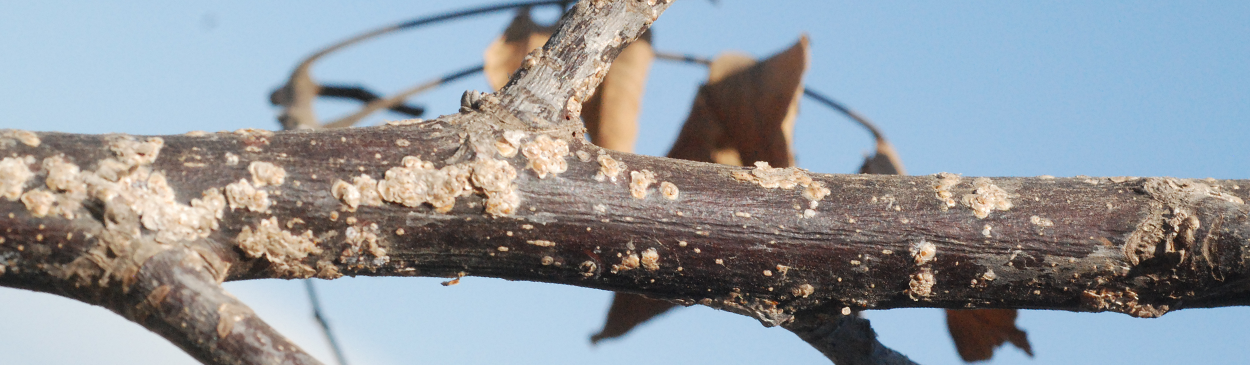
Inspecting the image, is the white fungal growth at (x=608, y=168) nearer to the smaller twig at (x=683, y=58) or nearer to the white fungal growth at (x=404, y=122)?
the white fungal growth at (x=404, y=122)

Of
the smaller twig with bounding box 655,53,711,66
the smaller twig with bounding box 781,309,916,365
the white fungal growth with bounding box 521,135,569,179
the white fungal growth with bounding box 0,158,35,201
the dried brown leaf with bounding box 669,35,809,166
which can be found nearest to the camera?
the white fungal growth with bounding box 0,158,35,201

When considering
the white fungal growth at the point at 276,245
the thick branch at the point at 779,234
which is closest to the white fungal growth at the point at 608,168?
the thick branch at the point at 779,234

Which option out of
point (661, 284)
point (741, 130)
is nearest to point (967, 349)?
point (741, 130)

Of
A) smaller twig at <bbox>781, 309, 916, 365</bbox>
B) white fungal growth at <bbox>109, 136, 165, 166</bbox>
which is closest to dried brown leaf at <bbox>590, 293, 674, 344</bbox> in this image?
smaller twig at <bbox>781, 309, 916, 365</bbox>

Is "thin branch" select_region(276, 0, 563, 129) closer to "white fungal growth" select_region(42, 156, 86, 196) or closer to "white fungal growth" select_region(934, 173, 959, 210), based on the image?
"white fungal growth" select_region(42, 156, 86, 196)

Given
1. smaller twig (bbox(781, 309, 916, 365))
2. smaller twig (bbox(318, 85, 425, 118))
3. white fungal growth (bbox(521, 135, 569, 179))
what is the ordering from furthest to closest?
smaller twig (bbox(318, 85, 425, 118)) → smaller twig (bbox(781, 309, 916, 365)) → white fungal growth (bbox(521, 135, 569, 179))

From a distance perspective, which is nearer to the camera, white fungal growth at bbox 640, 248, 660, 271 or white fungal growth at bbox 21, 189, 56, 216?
white fungal growth at bbox 21, 189, 56, 216

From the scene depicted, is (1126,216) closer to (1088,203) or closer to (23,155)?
(1088,203)
